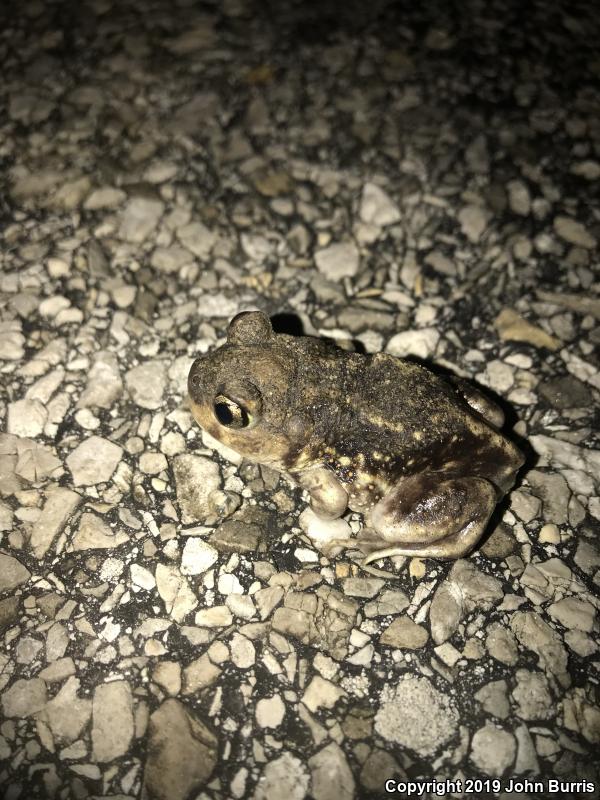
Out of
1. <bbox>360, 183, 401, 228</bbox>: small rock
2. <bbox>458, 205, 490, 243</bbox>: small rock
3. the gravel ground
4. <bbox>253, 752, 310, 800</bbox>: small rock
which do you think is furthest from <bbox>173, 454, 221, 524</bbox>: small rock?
<bbox>458, 205, 490, 243</bbox>: small rock

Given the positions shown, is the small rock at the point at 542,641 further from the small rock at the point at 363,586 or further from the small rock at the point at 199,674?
the small rock at the point at 199,674

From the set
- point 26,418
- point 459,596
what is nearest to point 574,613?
point 459,596

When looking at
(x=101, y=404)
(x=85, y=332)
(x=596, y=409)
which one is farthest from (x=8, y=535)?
(x=596, y=409)

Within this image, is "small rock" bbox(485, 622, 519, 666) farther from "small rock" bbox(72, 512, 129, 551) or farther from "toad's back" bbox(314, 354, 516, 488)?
"small rock" bbox(72, 512, 129, 551)

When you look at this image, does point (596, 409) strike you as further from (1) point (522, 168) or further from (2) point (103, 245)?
(2) point (103, 245)

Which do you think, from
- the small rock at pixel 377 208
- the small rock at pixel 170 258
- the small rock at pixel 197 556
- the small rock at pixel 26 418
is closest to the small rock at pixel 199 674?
the small rock at pixel 197 556

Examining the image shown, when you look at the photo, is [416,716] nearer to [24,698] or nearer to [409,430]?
[409,430]

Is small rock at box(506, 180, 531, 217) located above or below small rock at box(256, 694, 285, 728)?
above
